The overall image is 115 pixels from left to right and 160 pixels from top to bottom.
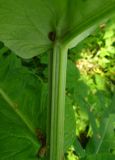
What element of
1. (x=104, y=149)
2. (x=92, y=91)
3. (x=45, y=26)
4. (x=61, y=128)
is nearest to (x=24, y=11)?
(x=45, y=26)

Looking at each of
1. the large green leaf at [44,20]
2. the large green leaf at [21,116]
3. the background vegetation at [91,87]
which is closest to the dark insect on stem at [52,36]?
the large green leaf at [44,20]

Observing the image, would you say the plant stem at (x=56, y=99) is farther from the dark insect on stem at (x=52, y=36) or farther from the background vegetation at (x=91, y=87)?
the background vegetation at (x=91, y=87)

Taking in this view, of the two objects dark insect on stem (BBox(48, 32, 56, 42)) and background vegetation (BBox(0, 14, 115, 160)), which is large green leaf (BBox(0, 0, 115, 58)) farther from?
background vegetation (BBox(0, 14, 115, 160))

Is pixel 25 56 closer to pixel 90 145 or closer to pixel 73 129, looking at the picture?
pixel 73 129

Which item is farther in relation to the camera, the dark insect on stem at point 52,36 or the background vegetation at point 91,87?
the background vegetation at point 91,87

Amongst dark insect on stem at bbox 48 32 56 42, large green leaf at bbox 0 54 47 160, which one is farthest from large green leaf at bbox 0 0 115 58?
large green leaf at bbox 0 54 47 160

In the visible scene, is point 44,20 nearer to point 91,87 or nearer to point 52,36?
point 52,36
